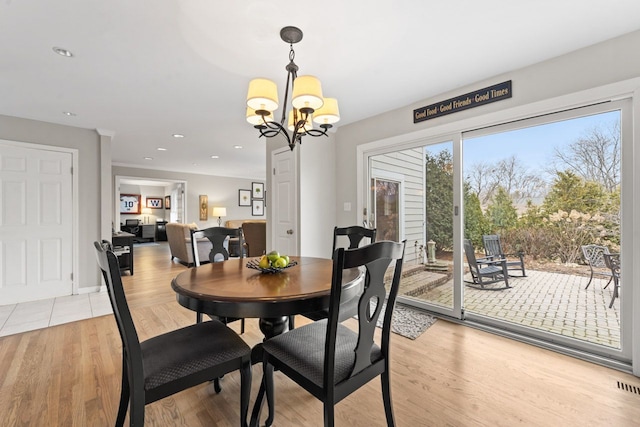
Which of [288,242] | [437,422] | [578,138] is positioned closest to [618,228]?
[578,138]

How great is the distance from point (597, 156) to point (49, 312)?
5.63 metres

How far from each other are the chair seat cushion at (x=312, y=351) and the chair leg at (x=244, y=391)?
0.43 feet

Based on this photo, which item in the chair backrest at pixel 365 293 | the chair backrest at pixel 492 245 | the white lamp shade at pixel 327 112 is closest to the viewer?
the chair backrest at pixel 365 293

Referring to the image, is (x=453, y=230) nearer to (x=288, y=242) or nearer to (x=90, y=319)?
(x=288, y=242)

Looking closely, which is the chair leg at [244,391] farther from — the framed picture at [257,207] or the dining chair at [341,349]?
the framed picture at [257,207]

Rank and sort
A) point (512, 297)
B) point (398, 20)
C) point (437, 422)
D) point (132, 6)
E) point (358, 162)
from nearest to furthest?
1. point (437, 422)
2. point (132, 6)
3. point (398, 20)
4. point (512, 297)
5. point (358, 162)

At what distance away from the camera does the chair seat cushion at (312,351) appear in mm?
1237

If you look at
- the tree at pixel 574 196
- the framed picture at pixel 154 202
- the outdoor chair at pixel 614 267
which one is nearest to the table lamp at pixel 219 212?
the framed picture at pixel 154 202

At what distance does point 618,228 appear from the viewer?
6.91 ft

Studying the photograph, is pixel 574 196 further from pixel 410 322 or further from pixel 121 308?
pixel 121 308

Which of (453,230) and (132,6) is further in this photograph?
(453,230)

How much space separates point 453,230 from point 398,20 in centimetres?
202

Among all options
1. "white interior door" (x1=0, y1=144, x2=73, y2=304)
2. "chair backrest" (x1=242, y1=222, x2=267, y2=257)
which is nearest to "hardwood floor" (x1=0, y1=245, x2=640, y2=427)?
"white interior door" (x1=0, y1=144, x2=73, y2=304)

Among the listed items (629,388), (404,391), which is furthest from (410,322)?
(629,388)
